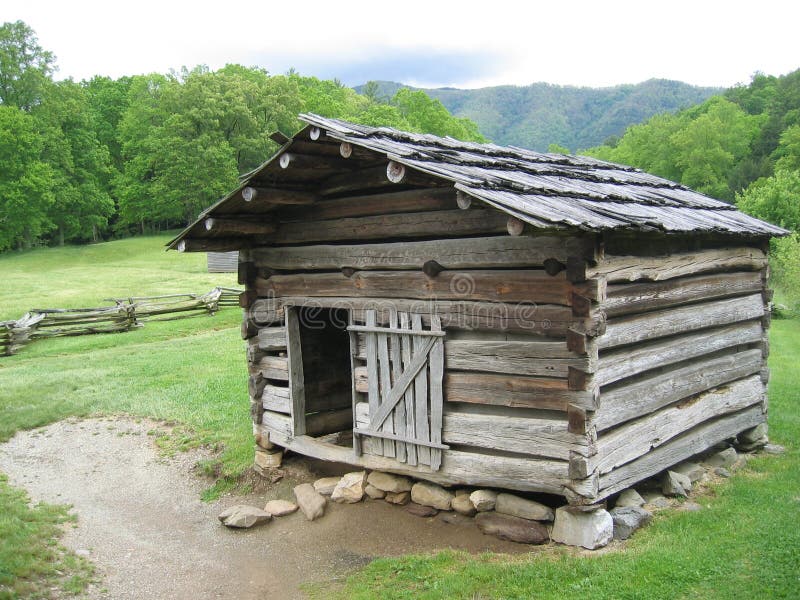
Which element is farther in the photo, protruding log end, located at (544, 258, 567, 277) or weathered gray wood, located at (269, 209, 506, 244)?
weathered gray wood, located at (269, 209, 506, 244)

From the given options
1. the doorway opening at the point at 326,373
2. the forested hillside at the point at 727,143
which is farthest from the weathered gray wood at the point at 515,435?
the forested hillside at the point at 727,143

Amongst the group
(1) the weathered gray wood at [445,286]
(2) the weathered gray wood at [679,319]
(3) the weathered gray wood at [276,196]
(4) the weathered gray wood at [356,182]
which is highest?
(4) the weathered gray wood at [356,182]

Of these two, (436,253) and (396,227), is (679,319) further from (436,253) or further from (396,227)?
(396,227)

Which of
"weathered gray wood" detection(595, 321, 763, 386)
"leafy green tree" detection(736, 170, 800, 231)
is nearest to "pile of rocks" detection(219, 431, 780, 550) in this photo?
"weathered gray wood" detection(595, 321, 763, 386)

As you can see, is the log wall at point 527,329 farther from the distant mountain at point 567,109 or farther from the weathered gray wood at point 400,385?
the distant mountain at point 567,109

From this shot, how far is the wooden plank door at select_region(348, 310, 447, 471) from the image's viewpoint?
7215 millimetres

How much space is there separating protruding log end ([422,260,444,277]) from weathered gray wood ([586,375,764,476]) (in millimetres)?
2411

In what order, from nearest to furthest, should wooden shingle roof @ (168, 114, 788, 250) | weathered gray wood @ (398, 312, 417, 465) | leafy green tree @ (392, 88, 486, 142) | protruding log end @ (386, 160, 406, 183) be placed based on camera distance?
wooden shingle roof @ (168, 114, 788, 250)
protruding log end @ (386, 160, 406, 183)
weathered gray wood @ (398, 312, 417, 465)
leafy green tree @ (392, 88, 486, 142)

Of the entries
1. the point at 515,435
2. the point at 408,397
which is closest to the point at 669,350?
the point at 515,435

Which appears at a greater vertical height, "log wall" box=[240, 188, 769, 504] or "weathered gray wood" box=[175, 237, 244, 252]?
"weathered gray wood" box=[175, 237, 244, 252]

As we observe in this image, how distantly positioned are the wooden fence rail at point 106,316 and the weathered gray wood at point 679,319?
18039mm

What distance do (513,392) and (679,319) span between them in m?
2.55

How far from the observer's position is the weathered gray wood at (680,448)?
677 cm

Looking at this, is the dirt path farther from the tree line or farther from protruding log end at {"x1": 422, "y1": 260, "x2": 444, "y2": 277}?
the tree line
